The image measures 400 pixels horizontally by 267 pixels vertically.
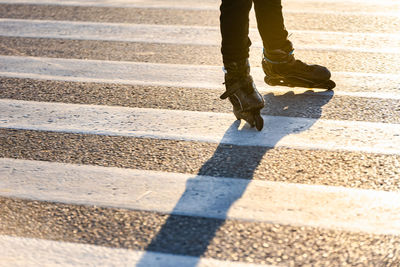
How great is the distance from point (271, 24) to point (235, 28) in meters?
0.60

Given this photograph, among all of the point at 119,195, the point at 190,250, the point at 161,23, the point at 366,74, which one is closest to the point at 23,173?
the point at 119,195

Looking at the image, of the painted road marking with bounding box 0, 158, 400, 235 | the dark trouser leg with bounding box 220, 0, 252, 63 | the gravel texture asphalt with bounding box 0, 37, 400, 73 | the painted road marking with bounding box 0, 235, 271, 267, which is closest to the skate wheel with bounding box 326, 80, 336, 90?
the gravel texture asphalt with bounding box 0, 37, 400, 73

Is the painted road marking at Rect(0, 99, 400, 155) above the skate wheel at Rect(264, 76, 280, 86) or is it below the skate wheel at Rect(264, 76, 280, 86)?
below

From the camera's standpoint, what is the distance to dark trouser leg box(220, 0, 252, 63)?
142 inches

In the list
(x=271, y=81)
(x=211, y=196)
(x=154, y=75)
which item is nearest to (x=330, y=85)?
(x=271, y=81)

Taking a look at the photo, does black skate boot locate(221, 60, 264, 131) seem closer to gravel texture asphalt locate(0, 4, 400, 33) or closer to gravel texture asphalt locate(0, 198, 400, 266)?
gravel texture asphalt locate(0, 198, 400, 266)

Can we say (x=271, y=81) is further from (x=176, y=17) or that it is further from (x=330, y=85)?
(x=176, y=17)

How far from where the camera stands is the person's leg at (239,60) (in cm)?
363

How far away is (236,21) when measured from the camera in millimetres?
3639

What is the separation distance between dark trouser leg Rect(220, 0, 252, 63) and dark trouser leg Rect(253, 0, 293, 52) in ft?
1.59

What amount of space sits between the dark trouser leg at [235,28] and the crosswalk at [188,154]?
44cm

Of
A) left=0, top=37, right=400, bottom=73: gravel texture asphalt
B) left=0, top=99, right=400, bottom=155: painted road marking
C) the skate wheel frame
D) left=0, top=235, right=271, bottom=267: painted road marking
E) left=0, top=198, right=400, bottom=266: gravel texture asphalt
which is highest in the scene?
Result: left=0, top=235, right=271, bottom=267: painted road marking

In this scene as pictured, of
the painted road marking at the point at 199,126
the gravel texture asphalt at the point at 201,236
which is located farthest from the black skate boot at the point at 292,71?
the gravel texture asphalt at the point at 201,236

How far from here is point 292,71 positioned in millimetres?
4352
